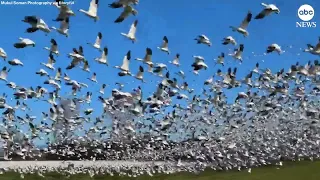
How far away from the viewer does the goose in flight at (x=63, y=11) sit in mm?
26531

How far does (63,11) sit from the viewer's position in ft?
88.3

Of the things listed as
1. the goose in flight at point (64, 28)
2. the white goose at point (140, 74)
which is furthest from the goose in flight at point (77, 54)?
the white goose at point (140, 74)

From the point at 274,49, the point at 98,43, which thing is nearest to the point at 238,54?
the point at 274,49

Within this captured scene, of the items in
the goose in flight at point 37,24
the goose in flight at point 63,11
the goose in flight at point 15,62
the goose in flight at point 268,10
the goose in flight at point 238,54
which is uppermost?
the goose in flight at point 238,54

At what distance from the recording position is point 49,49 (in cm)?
3319

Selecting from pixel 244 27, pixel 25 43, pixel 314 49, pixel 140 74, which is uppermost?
pixel 244 27

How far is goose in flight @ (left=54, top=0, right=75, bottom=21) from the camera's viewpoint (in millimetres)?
26531

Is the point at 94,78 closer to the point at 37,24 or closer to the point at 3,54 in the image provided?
the point at 3,54

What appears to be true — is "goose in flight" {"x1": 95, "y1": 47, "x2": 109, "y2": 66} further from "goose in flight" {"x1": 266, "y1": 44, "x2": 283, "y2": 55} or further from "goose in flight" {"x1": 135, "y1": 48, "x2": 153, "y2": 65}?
"goose in flight" {"x1": 266, "y1": 44, "x2": 283, "y2": 55}

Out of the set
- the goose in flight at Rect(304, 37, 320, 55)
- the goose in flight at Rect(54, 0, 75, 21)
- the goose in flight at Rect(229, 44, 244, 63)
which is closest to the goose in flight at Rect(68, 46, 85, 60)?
the goose in flight at Rect(54, 0, 75, 21)

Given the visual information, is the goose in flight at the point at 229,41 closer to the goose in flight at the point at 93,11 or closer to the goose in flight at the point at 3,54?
the goose in flight at the point at 93,11

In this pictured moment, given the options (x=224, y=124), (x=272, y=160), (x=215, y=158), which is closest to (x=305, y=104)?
(x=224, y=124)

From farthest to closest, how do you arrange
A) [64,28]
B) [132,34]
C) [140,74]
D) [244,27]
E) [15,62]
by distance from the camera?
[140,74]
[244,27]
[15,62]
[132,34]
[64,28]

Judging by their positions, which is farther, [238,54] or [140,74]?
[238,54]
